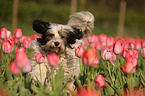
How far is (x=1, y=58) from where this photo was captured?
2723 mm

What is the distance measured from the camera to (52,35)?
2.68 meters

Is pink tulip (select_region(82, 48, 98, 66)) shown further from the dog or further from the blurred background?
the blurred background

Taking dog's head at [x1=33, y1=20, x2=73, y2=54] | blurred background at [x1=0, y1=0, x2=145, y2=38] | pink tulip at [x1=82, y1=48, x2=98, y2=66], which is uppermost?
blurred background at [x1=0, y1=0, x2=145, y2=38]

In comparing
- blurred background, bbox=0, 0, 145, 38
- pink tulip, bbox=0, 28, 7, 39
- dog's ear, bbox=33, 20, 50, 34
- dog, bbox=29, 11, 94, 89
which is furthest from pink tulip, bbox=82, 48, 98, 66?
blurred background, bbox=0, 0, 145, 38

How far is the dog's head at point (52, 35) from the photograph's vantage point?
2.58 meters

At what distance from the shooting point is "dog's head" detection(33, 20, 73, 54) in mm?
2578

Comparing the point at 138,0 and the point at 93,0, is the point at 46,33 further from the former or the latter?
the point at 138,0

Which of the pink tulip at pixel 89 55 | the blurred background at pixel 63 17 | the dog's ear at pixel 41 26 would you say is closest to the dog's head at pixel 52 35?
the dog's ear at pixel 41 26

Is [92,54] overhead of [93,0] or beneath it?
beneath

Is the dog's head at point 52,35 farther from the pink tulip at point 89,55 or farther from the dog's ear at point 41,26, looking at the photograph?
the pink tulip at point 89,55

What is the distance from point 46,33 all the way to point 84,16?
0.66 m

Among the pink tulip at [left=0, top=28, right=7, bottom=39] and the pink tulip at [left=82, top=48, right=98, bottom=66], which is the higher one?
the pink tulip at [left=0, top=28, right=7, bottom=39]

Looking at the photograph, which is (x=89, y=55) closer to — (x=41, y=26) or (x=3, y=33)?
(x=41, y=26)

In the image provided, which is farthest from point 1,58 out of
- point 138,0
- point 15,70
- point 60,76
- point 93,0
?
point 138,0
